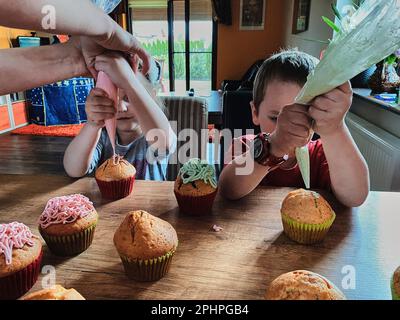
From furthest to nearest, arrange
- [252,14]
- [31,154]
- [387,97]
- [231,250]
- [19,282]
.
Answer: [252,14], [31,154], [387,97], [231,250], [19,282]

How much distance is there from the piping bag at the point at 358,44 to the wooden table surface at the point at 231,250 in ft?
1.09

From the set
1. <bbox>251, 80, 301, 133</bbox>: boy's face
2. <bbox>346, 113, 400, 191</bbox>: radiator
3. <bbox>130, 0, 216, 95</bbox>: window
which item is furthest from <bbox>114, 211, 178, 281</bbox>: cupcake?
<bbox>130, 0, 216, 95</bbox>: window

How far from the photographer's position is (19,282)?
61 centimetres

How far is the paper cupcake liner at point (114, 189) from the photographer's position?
0.96m

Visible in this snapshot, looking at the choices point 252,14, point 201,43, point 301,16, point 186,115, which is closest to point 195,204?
point 186,115

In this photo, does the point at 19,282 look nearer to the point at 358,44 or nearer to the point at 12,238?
the point at 12,238

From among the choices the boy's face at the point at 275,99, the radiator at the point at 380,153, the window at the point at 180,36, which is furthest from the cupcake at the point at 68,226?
the window at the point at 180,36

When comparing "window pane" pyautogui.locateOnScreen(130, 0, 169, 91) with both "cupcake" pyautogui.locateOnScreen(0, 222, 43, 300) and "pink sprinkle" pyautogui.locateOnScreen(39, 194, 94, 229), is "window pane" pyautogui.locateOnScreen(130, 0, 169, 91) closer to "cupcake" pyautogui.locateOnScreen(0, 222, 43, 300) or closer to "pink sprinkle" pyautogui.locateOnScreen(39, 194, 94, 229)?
"pink sprinkle" pyautogui.locateOnScreen(39, 194, 94, 229)

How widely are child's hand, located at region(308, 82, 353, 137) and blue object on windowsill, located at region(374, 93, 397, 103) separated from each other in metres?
1.51

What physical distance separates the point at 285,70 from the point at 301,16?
341cm

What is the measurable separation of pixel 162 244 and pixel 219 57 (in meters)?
5.98

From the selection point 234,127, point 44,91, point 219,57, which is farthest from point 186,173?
point 219,57

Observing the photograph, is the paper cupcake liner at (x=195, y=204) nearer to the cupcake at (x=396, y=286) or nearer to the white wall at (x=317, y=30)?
the cupcake at (x=396, y=286)
